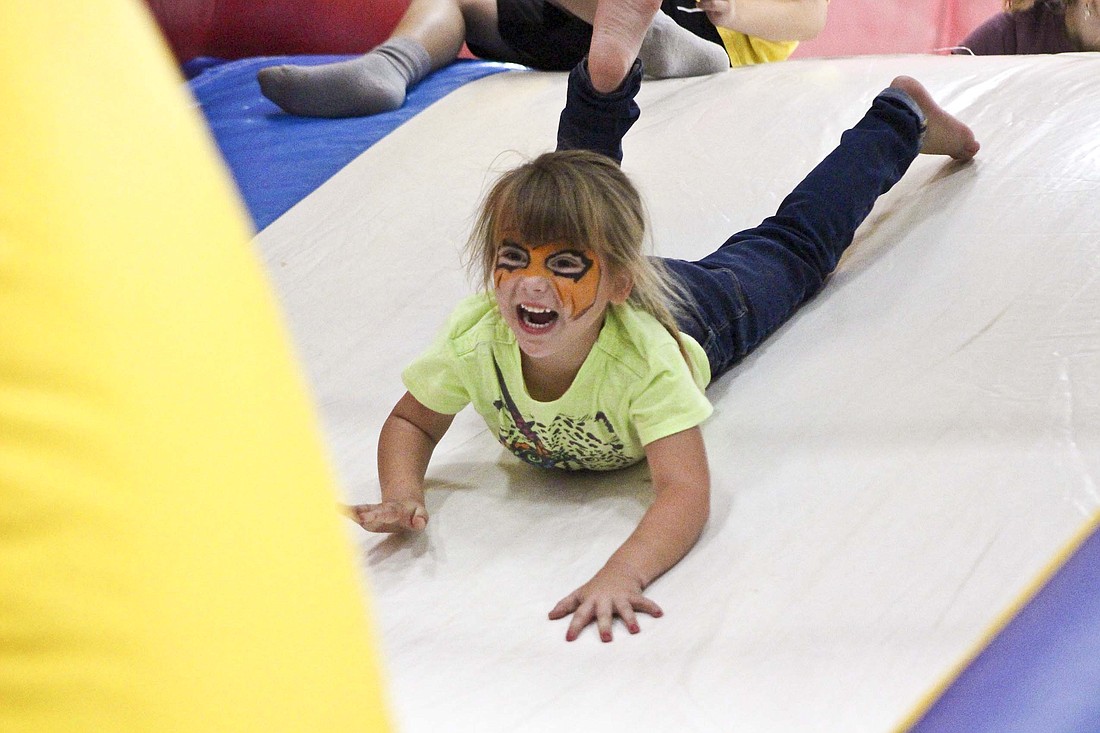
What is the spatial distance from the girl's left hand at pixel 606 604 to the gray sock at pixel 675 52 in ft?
Answer: 3.07

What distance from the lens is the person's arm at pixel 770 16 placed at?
154 cm

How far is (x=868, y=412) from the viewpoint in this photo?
0.89 m

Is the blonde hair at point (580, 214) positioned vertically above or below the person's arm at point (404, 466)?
above

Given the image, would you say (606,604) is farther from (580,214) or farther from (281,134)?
(281,134)

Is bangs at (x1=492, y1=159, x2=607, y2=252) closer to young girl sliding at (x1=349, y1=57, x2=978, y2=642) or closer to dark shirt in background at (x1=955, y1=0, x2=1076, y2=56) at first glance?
young girl sliding at (x1=349, y1=57, x2=978, y2=642)

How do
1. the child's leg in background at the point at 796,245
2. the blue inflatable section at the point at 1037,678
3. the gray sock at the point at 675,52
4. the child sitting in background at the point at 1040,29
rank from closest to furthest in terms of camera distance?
the blue inflatable section at the point at 1037,678 < the child's leg in background at the point at 796,245 < the gray sock at the point at 675,52 < the child sitting in background at the point at 1040,29

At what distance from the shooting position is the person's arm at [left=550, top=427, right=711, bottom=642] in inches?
27.2

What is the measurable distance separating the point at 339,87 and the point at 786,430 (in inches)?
38.3

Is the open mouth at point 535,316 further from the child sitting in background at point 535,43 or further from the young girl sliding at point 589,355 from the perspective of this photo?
the child sitting in background at point 535,43

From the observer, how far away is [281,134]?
1.64 meters

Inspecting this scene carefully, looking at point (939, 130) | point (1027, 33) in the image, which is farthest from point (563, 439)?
point (1027, 33)

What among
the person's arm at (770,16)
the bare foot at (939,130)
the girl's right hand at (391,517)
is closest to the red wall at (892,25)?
the person's arm at (770,16)

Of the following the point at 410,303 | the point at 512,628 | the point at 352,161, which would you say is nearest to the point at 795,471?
the point at 512,628

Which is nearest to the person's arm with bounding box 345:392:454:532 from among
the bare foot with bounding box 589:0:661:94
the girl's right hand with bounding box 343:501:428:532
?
the girl's right hand with bounding box 343:501:428:532
